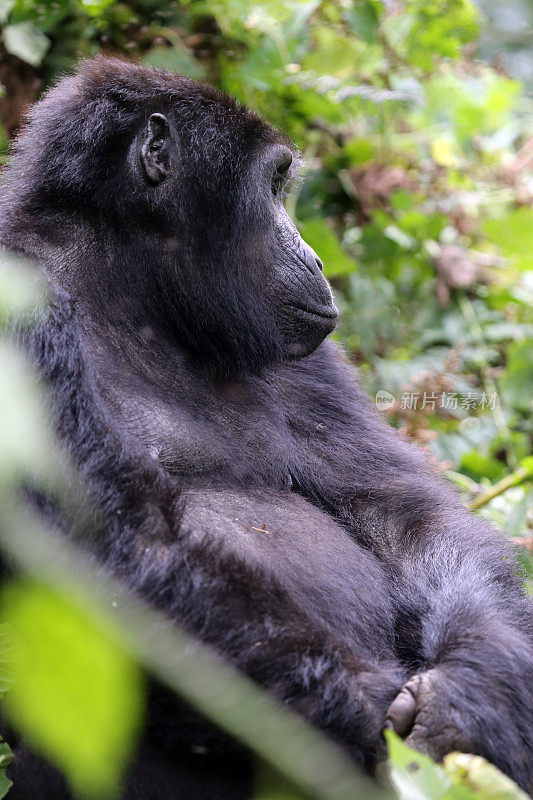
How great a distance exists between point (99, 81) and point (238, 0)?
254 cm

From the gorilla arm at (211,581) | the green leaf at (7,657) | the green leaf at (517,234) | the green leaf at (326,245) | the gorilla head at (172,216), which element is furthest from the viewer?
the green leaf at (517,234)

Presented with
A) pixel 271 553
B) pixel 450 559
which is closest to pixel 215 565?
pixel 271 553

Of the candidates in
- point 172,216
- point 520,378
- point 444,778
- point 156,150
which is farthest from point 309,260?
point 520,378

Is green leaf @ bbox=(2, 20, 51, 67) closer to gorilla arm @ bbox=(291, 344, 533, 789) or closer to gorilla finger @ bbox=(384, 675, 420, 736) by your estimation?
gorilla arm @ bbox=(291, 344, 533, 789)

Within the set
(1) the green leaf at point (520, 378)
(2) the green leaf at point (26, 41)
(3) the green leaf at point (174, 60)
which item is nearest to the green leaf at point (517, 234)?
(1) the green leaf at point (520, 378)

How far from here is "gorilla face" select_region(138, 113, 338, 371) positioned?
291cm

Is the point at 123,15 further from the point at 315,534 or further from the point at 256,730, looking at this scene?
the point at 256,730

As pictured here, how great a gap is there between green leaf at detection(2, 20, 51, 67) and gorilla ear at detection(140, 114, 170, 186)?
6.45 feet

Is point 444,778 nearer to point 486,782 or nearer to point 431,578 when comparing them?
point 486,782

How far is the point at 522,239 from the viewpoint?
19.3 ft

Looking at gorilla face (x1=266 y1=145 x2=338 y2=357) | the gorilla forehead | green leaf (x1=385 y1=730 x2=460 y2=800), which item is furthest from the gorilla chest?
green leaf (x1=385 y1=730 x2=460 y2=800)

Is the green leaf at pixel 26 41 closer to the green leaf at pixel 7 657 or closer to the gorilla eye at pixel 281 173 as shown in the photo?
the gorilla eye at pixel 281 173

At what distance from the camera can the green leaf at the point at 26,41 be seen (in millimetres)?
4516

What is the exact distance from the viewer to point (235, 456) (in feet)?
9.40
